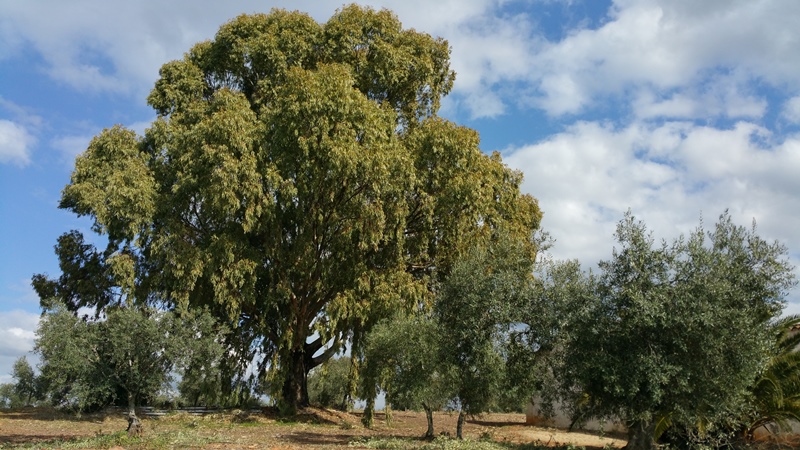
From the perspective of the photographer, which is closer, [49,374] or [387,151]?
Result: [49,374]

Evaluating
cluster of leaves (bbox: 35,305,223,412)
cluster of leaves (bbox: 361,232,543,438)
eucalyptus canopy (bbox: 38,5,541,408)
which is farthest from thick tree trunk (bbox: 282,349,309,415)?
cluster of leaves (bbox: 361,232,543,438)

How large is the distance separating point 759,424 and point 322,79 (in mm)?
20503

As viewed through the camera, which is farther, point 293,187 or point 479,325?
point 293,187

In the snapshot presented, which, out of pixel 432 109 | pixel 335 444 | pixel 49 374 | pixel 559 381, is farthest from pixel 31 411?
pixel 559 381

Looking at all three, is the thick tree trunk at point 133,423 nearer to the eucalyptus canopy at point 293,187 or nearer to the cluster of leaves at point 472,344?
the eucalyptus canopy at point 293,187

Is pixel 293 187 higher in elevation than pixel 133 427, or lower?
higher

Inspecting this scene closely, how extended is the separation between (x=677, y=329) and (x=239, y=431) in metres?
16.8

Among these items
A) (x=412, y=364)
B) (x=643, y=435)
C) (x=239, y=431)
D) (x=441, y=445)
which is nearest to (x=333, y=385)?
(x=239, y=431)

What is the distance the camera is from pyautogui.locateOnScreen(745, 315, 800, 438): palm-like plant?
819 inches

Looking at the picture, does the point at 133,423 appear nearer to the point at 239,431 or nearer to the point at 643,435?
the point at 239,431

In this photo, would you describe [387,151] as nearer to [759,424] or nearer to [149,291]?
[149,291]

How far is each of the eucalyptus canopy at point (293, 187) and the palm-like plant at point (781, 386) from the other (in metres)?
12.1

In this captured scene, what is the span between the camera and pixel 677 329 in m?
17.7

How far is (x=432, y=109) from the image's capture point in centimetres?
3434
